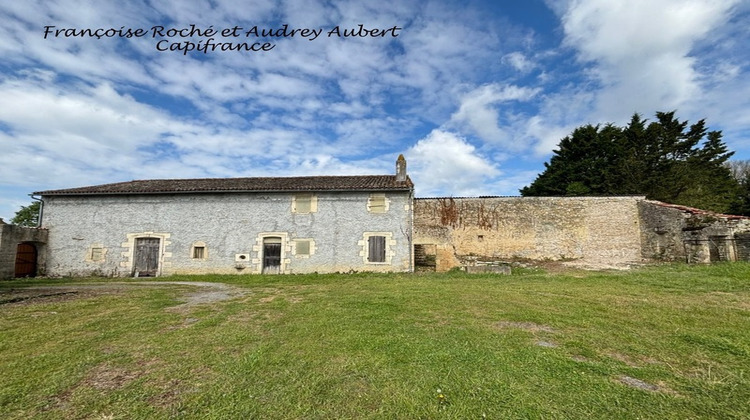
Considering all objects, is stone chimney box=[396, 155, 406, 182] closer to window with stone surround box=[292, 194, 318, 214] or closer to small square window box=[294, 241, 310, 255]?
window with stone surround box=[292, 194, 318, 214]

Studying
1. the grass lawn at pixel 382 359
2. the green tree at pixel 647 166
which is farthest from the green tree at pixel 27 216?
the green tree at pixel 647 166

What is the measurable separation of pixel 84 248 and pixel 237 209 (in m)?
6.98

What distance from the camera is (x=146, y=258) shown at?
15305 mm

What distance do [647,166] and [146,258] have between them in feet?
109

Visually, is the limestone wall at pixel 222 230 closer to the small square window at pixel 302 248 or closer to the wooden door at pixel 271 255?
the small square window at pixel 302 248

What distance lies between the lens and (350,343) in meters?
4.37

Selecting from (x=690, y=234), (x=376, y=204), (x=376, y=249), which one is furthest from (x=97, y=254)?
(x=690, y=234)

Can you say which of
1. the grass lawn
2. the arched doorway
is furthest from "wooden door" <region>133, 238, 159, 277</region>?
the grass lawn

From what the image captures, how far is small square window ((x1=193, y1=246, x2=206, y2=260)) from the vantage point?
1517 cm

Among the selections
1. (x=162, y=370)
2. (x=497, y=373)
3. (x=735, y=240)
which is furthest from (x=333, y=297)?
(x=735, y=240)

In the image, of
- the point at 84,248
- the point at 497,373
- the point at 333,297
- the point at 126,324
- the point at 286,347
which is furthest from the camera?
the point at 84,248

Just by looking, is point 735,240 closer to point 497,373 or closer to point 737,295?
point 737,295

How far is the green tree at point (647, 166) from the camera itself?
2425 centimetres

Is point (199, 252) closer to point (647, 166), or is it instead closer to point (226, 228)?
point (226, 228)
